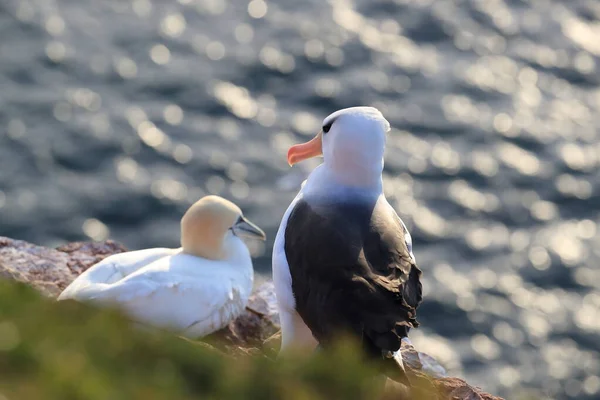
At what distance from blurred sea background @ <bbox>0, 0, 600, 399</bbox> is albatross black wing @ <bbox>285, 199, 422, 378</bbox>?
8.03m

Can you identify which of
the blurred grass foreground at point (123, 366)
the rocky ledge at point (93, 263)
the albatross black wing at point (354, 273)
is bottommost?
the rocky ledge at point (93, 263)

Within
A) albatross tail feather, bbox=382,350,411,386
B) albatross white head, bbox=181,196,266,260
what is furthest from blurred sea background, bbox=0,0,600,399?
albatross tail feather, bbox=382,350,411,386

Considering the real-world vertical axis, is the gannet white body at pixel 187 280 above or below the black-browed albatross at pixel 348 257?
below

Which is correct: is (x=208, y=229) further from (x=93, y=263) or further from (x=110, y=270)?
(x=110, y=270)

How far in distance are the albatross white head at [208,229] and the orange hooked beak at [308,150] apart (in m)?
0.90

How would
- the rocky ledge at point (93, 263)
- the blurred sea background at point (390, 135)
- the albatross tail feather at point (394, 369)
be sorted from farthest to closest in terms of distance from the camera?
the blurred sea background at point (390, 135)
the rocky ledge at point (93, 263)
the albatross tail feather at point (394, 369)

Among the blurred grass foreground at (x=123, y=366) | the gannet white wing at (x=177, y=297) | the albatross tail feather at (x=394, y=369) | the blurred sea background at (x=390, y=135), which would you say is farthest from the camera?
the blurred sea background at (x=390, y=135)

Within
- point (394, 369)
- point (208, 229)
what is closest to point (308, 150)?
point (208, 229)

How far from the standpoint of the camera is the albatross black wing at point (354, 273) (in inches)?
271

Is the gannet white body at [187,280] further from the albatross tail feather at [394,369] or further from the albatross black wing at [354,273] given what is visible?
the albatross tail feather at [394,369]

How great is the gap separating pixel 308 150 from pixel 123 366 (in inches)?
218

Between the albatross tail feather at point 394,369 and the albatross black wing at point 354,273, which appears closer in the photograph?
the albatross tail feather at point 394,369

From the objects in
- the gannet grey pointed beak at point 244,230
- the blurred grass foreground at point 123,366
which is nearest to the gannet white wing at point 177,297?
the gannet grey pointed beak at point 244,230

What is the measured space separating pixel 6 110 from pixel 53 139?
3.26 feet
